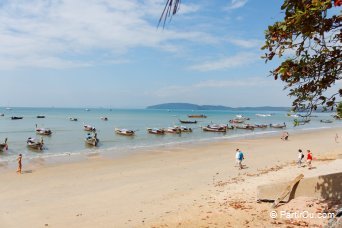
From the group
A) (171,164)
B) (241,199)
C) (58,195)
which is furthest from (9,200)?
(171,164)

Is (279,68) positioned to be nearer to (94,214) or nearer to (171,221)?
(171,221)

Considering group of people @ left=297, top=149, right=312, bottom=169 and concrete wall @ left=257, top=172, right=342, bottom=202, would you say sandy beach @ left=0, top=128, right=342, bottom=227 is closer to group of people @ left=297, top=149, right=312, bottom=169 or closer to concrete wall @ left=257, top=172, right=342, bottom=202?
concrete wall @ left=257, top=172, right=342, bottom=202

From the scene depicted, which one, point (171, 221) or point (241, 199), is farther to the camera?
point (241, 199)

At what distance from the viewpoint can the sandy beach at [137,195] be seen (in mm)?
12859

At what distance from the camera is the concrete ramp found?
10375mm

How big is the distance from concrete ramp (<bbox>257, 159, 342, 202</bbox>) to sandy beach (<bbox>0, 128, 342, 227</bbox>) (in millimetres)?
507

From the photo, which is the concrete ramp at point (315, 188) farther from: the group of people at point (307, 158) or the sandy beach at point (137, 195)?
the group of people at point (307, 158)

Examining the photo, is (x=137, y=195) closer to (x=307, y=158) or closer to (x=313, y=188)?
(x=313, y=188)

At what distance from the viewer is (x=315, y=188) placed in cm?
1128

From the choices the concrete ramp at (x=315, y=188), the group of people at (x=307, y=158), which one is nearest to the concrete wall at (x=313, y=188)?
the concrete ramp at (x=315, y=188)

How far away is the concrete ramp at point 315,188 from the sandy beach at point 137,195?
0.51m

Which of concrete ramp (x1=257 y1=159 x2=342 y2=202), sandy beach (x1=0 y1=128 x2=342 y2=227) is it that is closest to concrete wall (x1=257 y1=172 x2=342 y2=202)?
concrete ramp (x1=257 y1=159 x2=342 y2=202)

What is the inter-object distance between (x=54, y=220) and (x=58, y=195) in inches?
181

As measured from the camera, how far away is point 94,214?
47.6 ft
